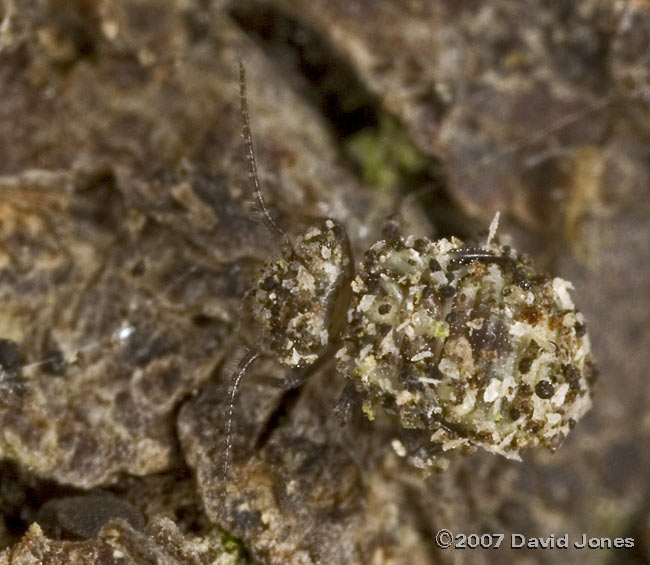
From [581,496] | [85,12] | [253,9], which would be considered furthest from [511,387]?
[85,12]

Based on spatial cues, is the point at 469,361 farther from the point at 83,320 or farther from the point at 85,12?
the point at 85,12

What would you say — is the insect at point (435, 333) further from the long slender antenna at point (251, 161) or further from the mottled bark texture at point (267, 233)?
the mottled bark texture at point (267, 233)

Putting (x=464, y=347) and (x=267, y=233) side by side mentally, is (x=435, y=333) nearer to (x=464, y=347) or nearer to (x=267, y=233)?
(x=464, y=347)

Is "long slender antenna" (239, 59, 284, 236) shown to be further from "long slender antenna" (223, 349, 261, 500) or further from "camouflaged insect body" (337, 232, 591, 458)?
"long slender antenna" (223, 349, 261, 500)

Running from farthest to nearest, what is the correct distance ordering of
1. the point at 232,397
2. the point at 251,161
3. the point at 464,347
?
the point at 251,161 → the point at 232,397 → the point at 464,347

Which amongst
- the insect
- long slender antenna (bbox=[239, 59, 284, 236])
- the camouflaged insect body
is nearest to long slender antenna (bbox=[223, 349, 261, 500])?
the insect

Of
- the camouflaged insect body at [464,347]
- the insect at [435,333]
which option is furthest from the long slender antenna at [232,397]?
the camouflaged insect body at [464,347]

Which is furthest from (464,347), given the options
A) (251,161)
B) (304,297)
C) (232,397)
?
(251,161)
